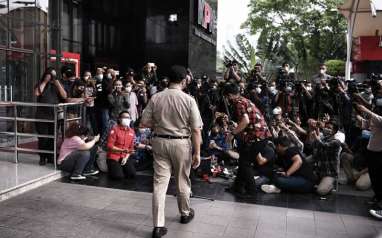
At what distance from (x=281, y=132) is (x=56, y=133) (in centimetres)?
401

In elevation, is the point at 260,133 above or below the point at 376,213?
above

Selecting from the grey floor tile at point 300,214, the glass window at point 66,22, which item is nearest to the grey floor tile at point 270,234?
the grey floor tile at point 300,214

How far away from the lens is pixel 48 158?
7656 mm

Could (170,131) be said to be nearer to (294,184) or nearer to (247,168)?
(247,168)

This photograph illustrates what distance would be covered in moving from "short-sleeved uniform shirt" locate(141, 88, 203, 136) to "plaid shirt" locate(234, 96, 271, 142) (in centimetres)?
155

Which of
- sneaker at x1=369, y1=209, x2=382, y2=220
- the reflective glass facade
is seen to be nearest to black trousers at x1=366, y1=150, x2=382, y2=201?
sneaker at x1=369, y1=209, x2=382, y2=220

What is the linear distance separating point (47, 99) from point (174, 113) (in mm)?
3752

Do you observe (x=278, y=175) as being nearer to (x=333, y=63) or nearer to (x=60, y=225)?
(x=60, y=225)

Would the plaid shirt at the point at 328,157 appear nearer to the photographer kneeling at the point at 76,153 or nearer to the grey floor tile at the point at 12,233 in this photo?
the photographer kneeling at the point at 76,153

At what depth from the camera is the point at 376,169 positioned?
5773mm

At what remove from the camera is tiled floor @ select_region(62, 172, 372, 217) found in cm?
607

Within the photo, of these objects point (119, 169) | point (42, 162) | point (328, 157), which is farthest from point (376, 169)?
point (42, 162)

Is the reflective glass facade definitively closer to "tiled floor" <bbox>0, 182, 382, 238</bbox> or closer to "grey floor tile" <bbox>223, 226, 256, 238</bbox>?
"tiled floor" <bbox>0, 182, 382, 238</bbox>

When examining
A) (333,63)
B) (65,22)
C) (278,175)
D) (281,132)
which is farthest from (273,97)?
(333,63)
